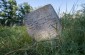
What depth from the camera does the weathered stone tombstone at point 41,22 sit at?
3231mm

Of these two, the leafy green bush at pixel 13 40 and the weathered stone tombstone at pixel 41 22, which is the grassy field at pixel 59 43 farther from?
the weathered stone tombstone at pixel 41 22

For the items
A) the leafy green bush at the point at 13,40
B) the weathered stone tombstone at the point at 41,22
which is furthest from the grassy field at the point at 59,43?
the weathered stone tombstone at the point at 41,22

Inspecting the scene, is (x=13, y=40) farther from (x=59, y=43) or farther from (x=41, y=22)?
(x=59, y=43)

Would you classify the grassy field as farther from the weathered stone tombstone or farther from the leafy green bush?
the weathered stone tombstone

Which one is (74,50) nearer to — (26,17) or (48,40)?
(48,40)

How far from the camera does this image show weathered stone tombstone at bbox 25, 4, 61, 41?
3.23 m

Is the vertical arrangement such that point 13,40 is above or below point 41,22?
below

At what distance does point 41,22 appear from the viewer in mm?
3299

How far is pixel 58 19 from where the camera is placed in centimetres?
324

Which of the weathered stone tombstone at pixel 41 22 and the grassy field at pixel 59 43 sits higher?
the weathered stone tombstone at pixel 41 22

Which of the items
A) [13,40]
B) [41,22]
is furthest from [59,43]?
[13,40]

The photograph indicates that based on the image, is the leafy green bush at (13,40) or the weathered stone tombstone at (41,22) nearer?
the leafy green bush at (13,40)

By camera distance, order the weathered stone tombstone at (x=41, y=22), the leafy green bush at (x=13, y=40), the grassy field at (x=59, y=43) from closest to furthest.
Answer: the grassy field at (x=59, y=43)
the leafy green bush at (x=13, y=40)
the weathered stone tombstone at (x=41, y=22)

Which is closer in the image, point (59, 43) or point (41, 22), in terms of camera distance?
point (59, 43)
